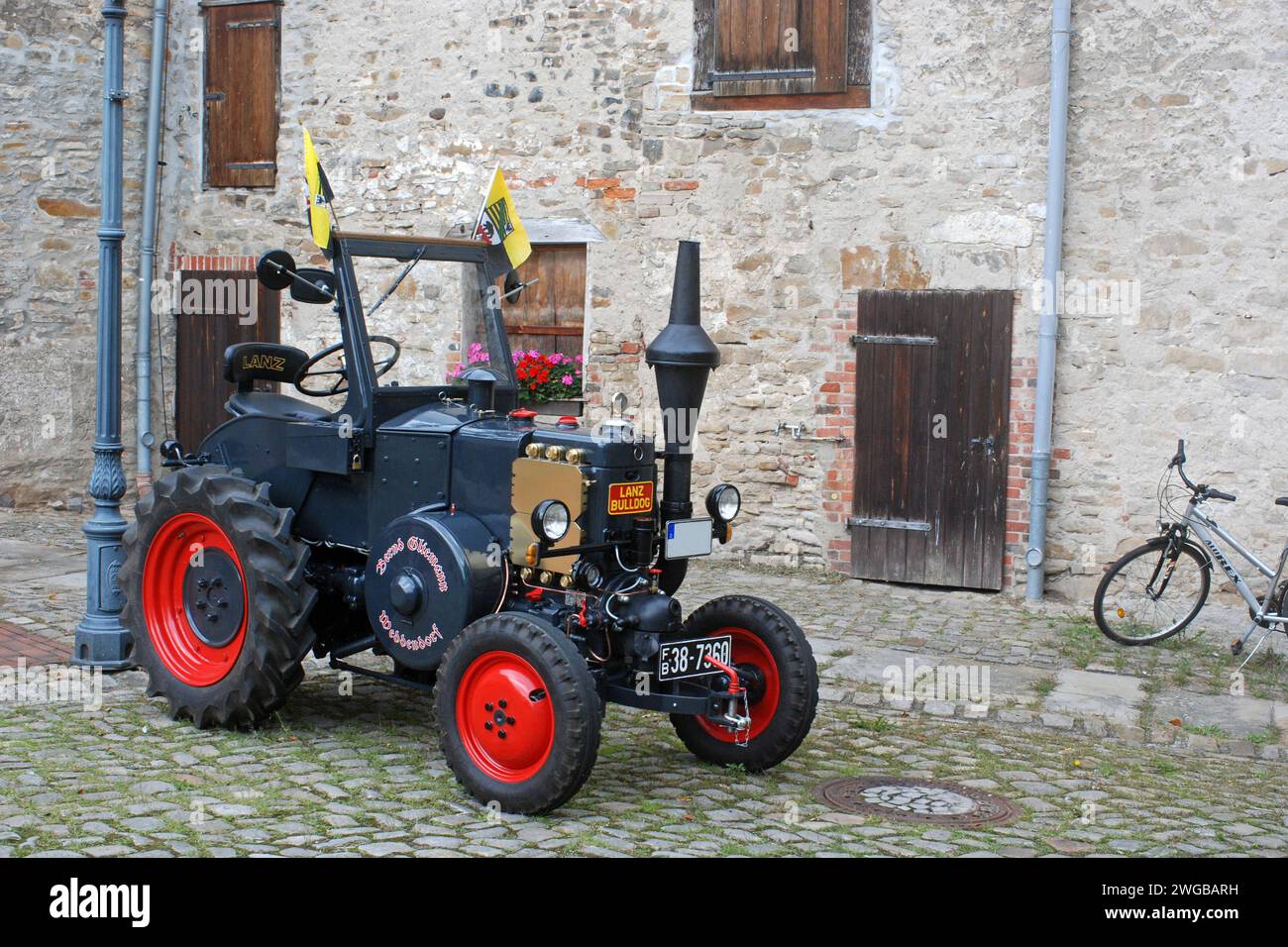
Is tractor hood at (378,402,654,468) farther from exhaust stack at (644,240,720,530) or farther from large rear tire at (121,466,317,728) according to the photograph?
large rear tire at (121,466,317,728)

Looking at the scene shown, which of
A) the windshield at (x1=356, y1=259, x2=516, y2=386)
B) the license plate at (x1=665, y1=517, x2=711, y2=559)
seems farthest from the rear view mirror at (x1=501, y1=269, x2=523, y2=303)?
the windshield at (x1=356, y1=259, x2=516, y2=386)

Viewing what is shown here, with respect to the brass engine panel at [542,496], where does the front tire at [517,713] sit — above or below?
below

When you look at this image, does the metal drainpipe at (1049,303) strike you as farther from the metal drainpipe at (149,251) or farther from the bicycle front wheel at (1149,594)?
the metal drainpipe at (149,251)

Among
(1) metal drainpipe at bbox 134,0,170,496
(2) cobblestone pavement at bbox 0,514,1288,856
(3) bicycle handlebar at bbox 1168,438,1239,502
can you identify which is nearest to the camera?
(2) cobblestone pavement at bbox 0,514,1288,856

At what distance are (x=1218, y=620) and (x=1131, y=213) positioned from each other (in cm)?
267

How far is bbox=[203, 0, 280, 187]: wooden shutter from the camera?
12.6 meters

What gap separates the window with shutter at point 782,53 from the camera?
10141 mm

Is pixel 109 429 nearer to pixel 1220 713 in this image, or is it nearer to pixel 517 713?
pixel 517 713

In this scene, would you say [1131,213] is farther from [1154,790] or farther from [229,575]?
[229,575]

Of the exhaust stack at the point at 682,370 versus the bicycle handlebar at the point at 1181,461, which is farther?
the bicycle handlebar at the point at 1181,461

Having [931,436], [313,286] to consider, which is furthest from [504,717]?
[931,436]

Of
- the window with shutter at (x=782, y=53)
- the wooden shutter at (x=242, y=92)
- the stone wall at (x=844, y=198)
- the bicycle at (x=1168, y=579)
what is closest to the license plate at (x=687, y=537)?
the bicycle at (x=1168, y=579)

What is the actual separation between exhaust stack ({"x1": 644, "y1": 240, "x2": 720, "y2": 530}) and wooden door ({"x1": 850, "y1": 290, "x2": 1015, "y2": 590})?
15.8ft

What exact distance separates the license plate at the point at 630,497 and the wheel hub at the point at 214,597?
166cm
